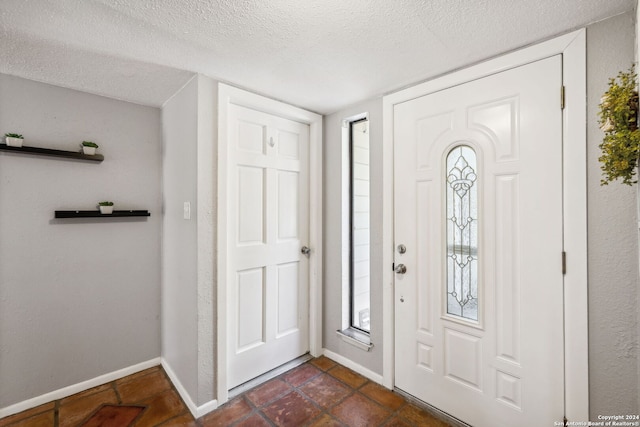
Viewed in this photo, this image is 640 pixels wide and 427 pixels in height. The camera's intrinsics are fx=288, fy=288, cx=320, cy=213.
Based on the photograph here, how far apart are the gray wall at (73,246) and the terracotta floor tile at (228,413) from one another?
2.98ft

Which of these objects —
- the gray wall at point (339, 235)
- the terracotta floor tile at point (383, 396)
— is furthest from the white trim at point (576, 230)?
the gray wall at point (339, 235)

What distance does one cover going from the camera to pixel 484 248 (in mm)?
1625

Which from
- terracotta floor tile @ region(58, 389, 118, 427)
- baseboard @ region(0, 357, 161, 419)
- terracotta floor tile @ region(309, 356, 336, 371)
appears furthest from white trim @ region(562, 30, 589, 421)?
baseboard @ region(0, 357, 161, 419)

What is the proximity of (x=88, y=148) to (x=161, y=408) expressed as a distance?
1.81 m

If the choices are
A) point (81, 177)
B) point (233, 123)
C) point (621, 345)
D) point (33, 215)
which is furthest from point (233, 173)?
point (621, 345)

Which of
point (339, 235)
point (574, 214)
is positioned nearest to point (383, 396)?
point (339, 235)

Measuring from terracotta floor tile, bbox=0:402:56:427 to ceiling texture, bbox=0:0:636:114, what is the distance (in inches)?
83.6

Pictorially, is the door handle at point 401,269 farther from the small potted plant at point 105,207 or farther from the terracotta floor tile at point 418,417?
the small potted plant at point 105,207

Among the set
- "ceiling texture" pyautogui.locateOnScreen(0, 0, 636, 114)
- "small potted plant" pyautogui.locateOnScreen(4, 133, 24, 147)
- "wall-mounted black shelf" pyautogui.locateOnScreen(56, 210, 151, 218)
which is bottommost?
"wall-mounted black shelf" pyautogui.locateOnScreen(56, 210, 151, 218)

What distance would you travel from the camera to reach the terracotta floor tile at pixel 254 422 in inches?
68.0

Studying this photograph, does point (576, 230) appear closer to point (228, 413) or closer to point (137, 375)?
point (228, 413)

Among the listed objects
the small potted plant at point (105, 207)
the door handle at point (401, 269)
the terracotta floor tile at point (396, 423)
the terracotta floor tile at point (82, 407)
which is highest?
the small potted plant at point (105, 207)

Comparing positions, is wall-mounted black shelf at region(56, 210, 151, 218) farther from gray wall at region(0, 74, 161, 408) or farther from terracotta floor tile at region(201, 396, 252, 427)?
terracotta floor tile at region(201, 396, 252, 427)

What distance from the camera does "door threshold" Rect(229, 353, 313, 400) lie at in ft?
6.67
